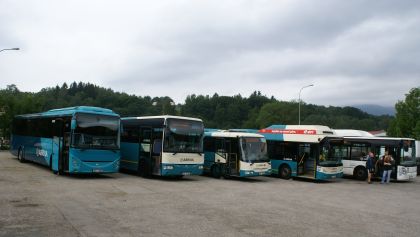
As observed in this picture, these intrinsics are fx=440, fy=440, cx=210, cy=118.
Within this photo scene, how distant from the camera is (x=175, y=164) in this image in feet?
66.3

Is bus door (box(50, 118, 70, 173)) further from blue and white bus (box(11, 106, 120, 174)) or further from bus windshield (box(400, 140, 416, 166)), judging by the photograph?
bus windshield (box(400, 140, 416, 166))

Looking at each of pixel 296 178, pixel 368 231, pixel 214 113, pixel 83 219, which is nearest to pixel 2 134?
pixel 296 178

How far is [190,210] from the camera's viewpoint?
39.5ft

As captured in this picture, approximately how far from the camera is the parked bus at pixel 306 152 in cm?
2362

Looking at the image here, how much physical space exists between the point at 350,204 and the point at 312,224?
4727 millimetres

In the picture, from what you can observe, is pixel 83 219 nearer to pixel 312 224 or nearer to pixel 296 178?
pixel 312 224

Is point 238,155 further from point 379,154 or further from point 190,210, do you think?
point 190,210

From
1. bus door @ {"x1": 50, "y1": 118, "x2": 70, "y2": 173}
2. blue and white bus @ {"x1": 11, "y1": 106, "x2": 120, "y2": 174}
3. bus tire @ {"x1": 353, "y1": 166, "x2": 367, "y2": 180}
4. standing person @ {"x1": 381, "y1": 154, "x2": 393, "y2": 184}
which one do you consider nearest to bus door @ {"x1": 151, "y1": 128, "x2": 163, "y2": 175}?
blue and white bus @ {"x1": 11, "y1": 106, "x2": 120, "y2": 174}

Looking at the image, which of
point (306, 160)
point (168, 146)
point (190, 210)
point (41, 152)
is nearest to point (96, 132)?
point (168, 146)

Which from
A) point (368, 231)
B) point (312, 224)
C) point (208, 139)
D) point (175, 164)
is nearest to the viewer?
point (368, 231)

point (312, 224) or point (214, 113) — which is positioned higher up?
point (214, 113)

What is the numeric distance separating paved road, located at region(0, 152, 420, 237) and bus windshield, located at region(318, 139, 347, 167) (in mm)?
4620

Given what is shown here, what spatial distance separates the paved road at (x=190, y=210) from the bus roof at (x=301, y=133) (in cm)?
529

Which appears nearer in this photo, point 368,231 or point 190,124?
point 368,231
